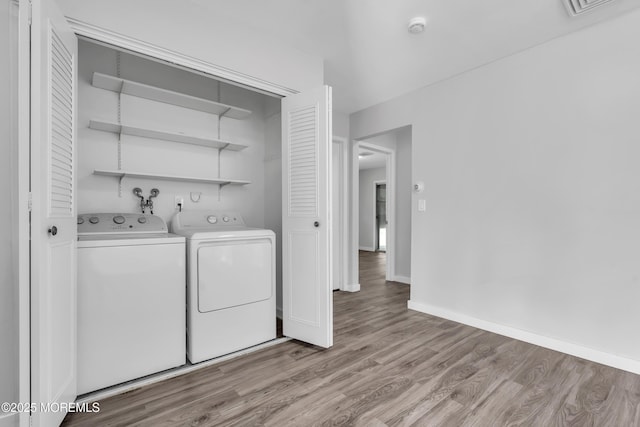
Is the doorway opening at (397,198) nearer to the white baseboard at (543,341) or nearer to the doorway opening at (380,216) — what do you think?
the white baseboard at (543,341)

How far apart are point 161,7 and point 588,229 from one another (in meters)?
3.29

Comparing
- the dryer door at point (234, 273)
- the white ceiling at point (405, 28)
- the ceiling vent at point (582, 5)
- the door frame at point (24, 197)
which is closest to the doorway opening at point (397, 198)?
the white ceiling at point (405, 28)

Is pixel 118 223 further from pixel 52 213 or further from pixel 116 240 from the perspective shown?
pixel 52 213

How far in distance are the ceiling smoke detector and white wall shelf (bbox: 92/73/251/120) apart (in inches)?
60.5

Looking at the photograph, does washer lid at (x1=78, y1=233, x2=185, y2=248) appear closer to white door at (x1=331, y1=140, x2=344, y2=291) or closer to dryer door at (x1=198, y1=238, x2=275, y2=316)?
dryer door at (x1=198, y1=238, x2=275, y2=316)

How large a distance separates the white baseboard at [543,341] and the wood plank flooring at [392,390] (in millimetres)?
64

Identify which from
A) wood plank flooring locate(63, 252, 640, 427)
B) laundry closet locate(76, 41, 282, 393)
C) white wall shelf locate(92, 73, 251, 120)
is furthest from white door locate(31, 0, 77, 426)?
white wall shelf locate(92, 73, 251, 120)

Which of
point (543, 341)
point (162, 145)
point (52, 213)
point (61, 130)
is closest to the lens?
point (52, 213)

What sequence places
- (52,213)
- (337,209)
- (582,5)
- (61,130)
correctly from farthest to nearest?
(337,209), (582,5), (61,130), (52,213)

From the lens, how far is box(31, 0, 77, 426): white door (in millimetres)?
1229

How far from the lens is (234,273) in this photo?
2219 millimetres

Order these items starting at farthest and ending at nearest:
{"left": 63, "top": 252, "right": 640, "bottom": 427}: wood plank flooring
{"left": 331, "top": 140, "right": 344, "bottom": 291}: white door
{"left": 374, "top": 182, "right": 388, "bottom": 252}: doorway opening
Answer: {"left": 374, "top": 182, "right": 388, "bottom": 252}: doorway opening, {"left": 331, "top": 140, "right": 344, "bottom": 291}: white door, {"left": 63, "top": 252, "right": 640, "bottom": 427}: wood plank flooring

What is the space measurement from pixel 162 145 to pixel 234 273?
133 cm

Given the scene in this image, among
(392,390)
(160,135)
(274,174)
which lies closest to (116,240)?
(160,135)
